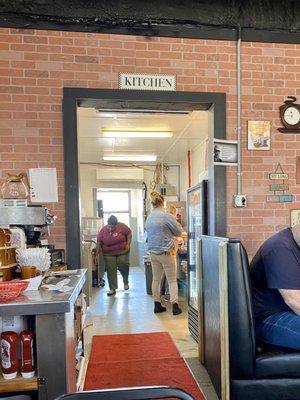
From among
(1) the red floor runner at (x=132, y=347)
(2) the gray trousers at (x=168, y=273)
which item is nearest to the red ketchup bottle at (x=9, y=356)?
(1) the red floor runner at (x=132, y=347)

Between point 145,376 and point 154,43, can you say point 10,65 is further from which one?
point 145,376

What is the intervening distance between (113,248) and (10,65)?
3.86m

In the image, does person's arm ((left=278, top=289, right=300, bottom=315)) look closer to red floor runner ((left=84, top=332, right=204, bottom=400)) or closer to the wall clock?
red floor runner ((left=84, top=332, right=204, bottom=400))

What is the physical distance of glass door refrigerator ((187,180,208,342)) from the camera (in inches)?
139

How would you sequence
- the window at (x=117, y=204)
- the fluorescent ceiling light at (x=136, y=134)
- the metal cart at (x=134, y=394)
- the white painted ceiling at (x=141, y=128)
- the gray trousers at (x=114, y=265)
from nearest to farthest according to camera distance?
the metal cart at (x=134, y=394), the white painted ceiling at (x=141, y=128), the fluorescent ceiling light at (x=136, y=134), the gray trousers at (x=114, y=265), the window at (x=117, y=204)

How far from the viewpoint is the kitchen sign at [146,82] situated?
324 cm

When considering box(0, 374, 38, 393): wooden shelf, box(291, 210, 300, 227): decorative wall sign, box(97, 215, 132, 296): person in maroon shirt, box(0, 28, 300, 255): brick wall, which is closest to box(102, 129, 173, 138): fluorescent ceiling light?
box(97, 215, 132, 296): person in maroon shirt

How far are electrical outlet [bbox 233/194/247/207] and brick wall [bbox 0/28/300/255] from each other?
0.05 metres

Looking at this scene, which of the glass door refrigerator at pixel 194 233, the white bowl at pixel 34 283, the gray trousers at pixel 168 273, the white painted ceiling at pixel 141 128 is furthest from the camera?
the white painted ceiling at pixel 141 128

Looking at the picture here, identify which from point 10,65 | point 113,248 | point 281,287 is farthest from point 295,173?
point 113,248

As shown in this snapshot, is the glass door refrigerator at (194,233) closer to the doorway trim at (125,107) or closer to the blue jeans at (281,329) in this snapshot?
the doorway trim at (125,107)

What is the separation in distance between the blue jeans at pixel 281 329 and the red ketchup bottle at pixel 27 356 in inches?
55.5

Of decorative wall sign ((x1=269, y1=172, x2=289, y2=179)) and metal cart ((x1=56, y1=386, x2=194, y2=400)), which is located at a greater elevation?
decorative wall sign ((x1=269, y1=172, x2=289, y2=179))

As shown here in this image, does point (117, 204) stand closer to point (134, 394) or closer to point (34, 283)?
point (34, 283)
